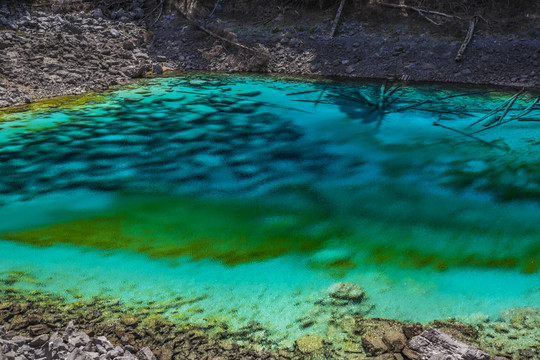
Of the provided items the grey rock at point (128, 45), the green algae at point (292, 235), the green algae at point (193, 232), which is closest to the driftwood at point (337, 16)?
the grey rock at point (128, 45)

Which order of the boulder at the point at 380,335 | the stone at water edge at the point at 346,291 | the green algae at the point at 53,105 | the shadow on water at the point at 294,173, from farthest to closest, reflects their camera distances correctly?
1. the green algae at the point at 53,105
2. the shadow on water at the point at 294,173
3. the stone at water edge at the point at 346,291
4. the boulder at the point at 380,335

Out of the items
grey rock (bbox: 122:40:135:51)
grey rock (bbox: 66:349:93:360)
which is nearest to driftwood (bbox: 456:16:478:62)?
grey rock (bbox: 122:40:135:51)

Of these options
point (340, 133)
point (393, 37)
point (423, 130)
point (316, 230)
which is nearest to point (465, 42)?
point (393, 37)

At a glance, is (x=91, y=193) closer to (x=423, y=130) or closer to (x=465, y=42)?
(x=423, y=130)

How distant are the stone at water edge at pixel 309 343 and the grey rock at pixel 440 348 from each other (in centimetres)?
60

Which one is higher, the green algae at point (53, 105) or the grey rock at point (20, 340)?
the grey rock at point (20, 340)

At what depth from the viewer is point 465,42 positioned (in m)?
11.4

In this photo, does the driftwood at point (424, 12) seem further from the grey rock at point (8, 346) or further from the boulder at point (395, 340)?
the grey rock at point (8, 346)

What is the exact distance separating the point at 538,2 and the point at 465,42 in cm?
243

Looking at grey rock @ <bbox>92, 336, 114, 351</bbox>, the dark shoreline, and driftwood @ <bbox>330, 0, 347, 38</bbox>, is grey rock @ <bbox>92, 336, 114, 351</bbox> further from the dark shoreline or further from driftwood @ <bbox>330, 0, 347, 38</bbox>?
driftwood @ <bbox>330, 0, 347, 38</bbox>

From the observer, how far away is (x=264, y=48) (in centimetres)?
1239

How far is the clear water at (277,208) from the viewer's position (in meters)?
3.64

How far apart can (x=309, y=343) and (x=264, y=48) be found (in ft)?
34.4

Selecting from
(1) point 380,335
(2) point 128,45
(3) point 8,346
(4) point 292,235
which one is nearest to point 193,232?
(4) point 292,235
